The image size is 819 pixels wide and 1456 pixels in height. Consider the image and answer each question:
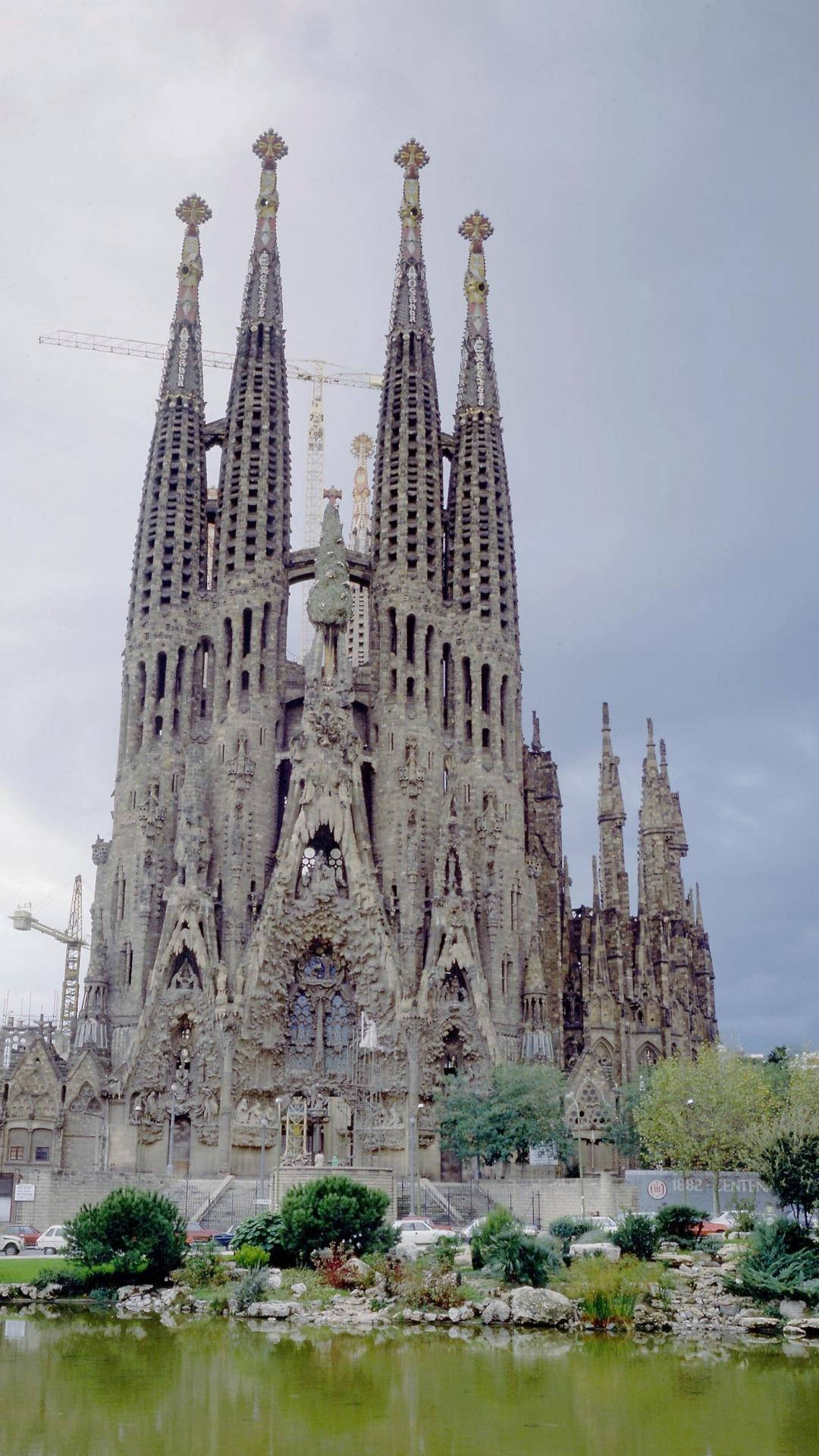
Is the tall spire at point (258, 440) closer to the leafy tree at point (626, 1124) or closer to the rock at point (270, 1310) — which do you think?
the leafy tree at point (626, 1124)

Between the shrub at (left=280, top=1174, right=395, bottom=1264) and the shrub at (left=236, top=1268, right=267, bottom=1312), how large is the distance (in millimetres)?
2571

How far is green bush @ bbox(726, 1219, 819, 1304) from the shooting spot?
2877cm

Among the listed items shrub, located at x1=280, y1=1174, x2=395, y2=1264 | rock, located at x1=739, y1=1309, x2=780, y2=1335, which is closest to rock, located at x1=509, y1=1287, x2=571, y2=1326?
rock, located at x1=739, y1=1309, x2=780, y2=1335

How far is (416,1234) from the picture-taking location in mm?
39906

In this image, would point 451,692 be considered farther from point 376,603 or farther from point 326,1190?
point 326,1190

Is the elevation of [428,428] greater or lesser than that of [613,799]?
greater

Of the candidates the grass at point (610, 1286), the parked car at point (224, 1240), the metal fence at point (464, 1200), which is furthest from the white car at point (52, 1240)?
the grass at point (610, 1286)

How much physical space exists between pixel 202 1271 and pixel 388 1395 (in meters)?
11.5

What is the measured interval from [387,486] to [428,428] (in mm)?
4655

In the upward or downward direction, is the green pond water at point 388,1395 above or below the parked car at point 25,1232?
below

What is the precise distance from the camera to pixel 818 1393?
21125 mm

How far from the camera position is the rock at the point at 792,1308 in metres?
28.1

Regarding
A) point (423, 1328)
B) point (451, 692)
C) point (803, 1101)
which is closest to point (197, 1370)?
point (423, 1328)

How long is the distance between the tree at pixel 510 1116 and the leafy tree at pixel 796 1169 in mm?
27589
